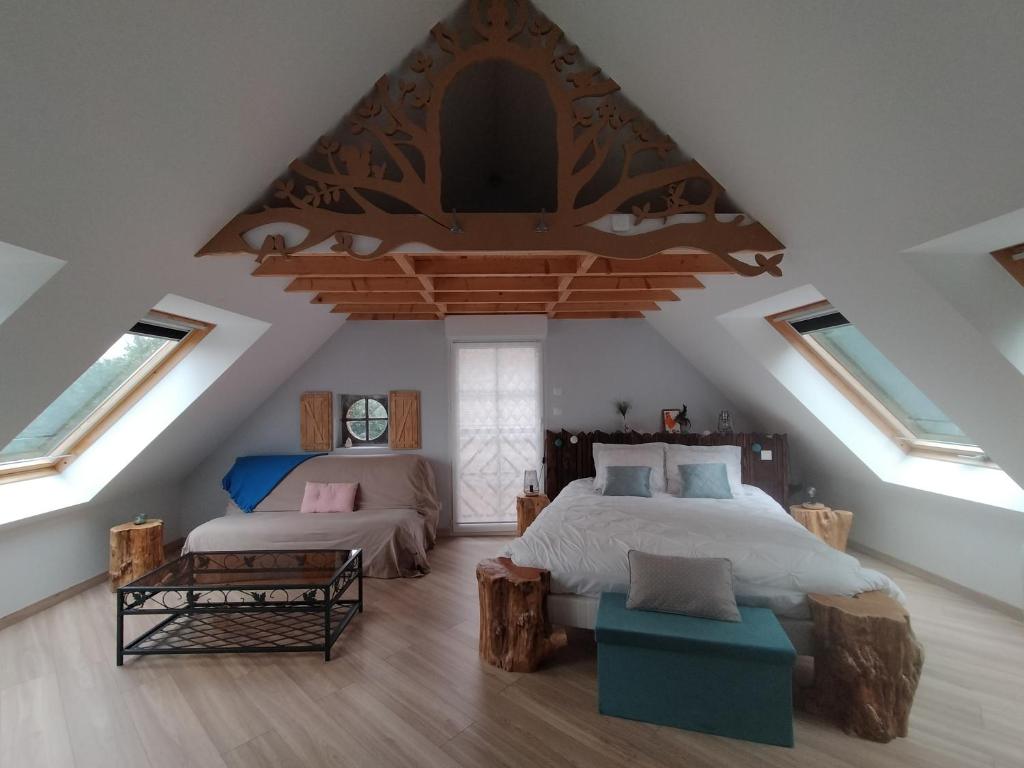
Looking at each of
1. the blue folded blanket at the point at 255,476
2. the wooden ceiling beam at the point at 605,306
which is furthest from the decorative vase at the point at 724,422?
the blue folded blanket at the point at 255,476

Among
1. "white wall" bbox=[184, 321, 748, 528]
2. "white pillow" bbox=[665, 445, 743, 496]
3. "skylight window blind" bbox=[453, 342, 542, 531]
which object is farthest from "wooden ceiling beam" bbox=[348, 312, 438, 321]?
"white pillow" bbox=[665, 445, 743, 496]

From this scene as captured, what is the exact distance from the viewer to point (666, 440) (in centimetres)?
463

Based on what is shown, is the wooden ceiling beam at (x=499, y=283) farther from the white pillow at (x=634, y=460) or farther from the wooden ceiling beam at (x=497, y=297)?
the white pillow at (x=634, y=460)

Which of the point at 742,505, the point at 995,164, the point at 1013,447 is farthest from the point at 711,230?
the point at 742,505

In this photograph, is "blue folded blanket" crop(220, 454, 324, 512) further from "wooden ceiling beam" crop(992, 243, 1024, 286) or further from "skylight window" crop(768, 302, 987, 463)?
"wooden ceiling beam" crop(992, 243, 1024, 286)

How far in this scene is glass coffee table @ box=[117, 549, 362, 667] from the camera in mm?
2617

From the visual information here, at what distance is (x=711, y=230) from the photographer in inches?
94.5

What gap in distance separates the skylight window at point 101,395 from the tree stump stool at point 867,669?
13.9 feet

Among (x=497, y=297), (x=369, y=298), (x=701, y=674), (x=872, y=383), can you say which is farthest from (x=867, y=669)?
(x=369, y=298)

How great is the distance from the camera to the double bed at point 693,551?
2338 millimetres

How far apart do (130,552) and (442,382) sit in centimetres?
290

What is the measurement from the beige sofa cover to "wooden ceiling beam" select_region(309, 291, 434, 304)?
Answer: 1.59 metres

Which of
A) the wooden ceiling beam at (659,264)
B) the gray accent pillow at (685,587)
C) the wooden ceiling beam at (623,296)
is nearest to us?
the gray accent pillow at (685,587)

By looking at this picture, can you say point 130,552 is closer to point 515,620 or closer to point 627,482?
point 515,620
